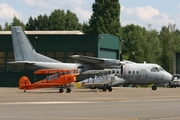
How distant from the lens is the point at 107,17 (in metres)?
109

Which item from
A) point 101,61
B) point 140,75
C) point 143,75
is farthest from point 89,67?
point 143,75

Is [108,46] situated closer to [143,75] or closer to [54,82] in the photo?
[143,75]

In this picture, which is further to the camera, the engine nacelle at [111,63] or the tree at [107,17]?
the tree at [107,17]

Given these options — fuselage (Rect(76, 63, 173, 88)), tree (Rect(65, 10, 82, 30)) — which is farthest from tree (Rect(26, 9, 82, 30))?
fuselage (Rect(76, 63, 173, 88))

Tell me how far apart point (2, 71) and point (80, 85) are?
22.5 m

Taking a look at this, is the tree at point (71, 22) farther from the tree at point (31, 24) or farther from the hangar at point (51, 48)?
the hangar at point (51, 48)

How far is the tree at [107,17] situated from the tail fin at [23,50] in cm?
5681

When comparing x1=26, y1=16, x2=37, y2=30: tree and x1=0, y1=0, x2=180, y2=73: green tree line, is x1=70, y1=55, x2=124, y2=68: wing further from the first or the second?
x1=26, y1=16, x2=37, y2=30: tree

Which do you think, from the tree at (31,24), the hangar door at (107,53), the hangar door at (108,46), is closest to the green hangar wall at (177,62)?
the hangar door at (108,46)

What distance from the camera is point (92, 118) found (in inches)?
771

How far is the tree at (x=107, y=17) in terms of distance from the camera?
4281 inches

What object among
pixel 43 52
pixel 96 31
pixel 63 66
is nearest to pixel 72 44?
pixel 43 52

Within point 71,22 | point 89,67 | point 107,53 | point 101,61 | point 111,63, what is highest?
point 71,22

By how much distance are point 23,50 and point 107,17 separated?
59.3 m
